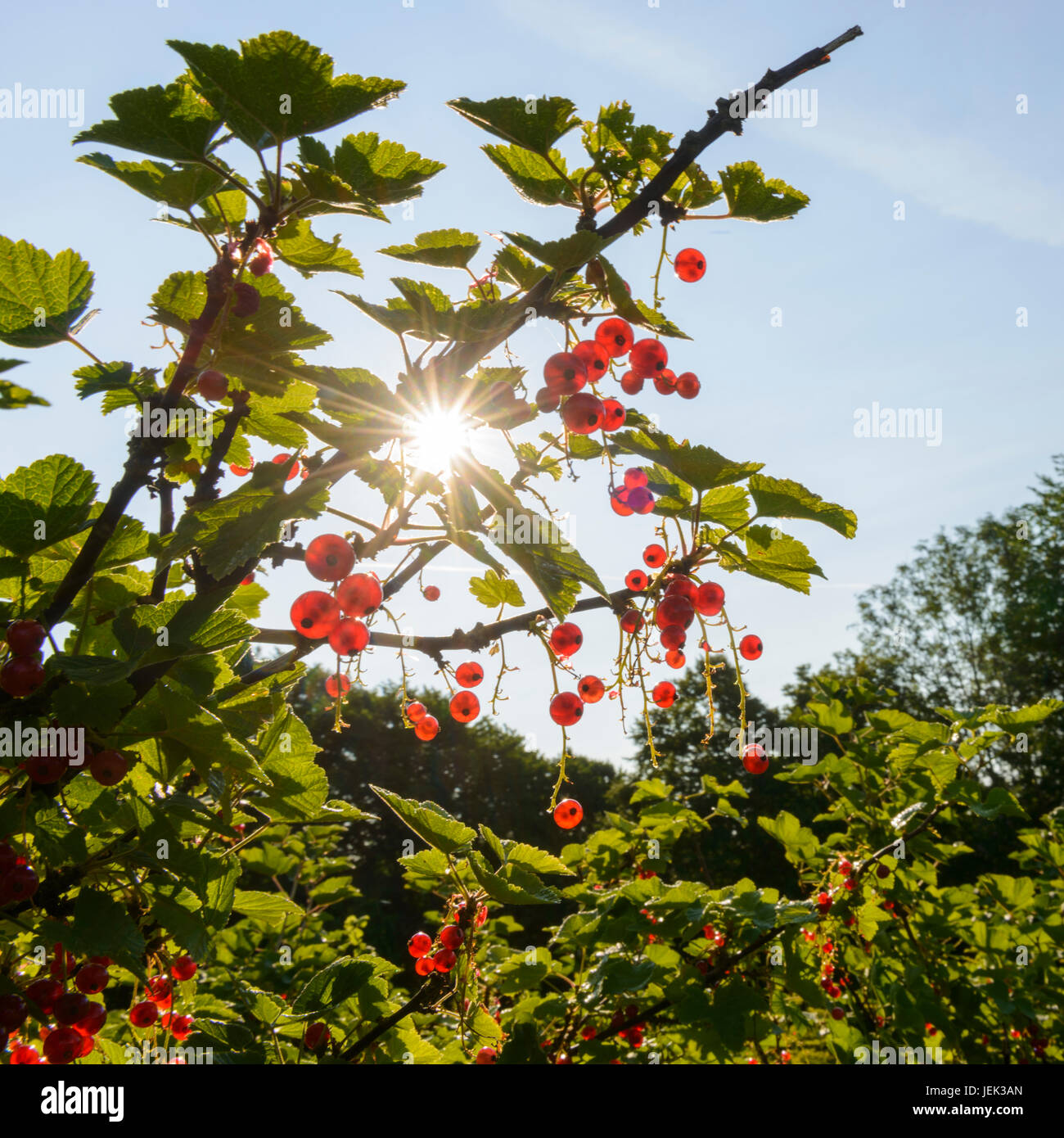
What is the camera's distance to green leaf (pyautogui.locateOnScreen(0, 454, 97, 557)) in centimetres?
138

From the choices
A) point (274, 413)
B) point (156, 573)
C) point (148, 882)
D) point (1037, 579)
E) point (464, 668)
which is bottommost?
point (148, 882)

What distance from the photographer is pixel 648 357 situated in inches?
67.5

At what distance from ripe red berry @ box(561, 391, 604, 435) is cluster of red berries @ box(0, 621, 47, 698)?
3.56ft

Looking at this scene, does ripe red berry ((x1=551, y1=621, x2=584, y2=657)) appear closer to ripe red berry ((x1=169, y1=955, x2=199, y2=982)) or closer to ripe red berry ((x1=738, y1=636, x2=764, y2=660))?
ripe red berry ((x1=738, y1=636, x2=764, y2=660))

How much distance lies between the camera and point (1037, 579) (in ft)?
92.2

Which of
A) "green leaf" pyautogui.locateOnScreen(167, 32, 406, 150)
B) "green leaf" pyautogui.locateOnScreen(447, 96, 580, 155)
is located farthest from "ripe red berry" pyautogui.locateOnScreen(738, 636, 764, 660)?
"green leaf" pyautogui.locateOnScreen(167, 32, 406, 150)

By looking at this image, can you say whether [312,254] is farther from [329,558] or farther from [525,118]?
[329,558]

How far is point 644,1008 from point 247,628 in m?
2.67

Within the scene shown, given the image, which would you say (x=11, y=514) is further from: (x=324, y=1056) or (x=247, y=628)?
(x=324, y=1056)

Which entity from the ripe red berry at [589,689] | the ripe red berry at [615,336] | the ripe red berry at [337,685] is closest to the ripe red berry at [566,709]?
the ripe red berry at [589,689]

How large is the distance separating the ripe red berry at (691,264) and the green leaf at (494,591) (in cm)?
94

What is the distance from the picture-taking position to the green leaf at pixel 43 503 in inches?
54.5
